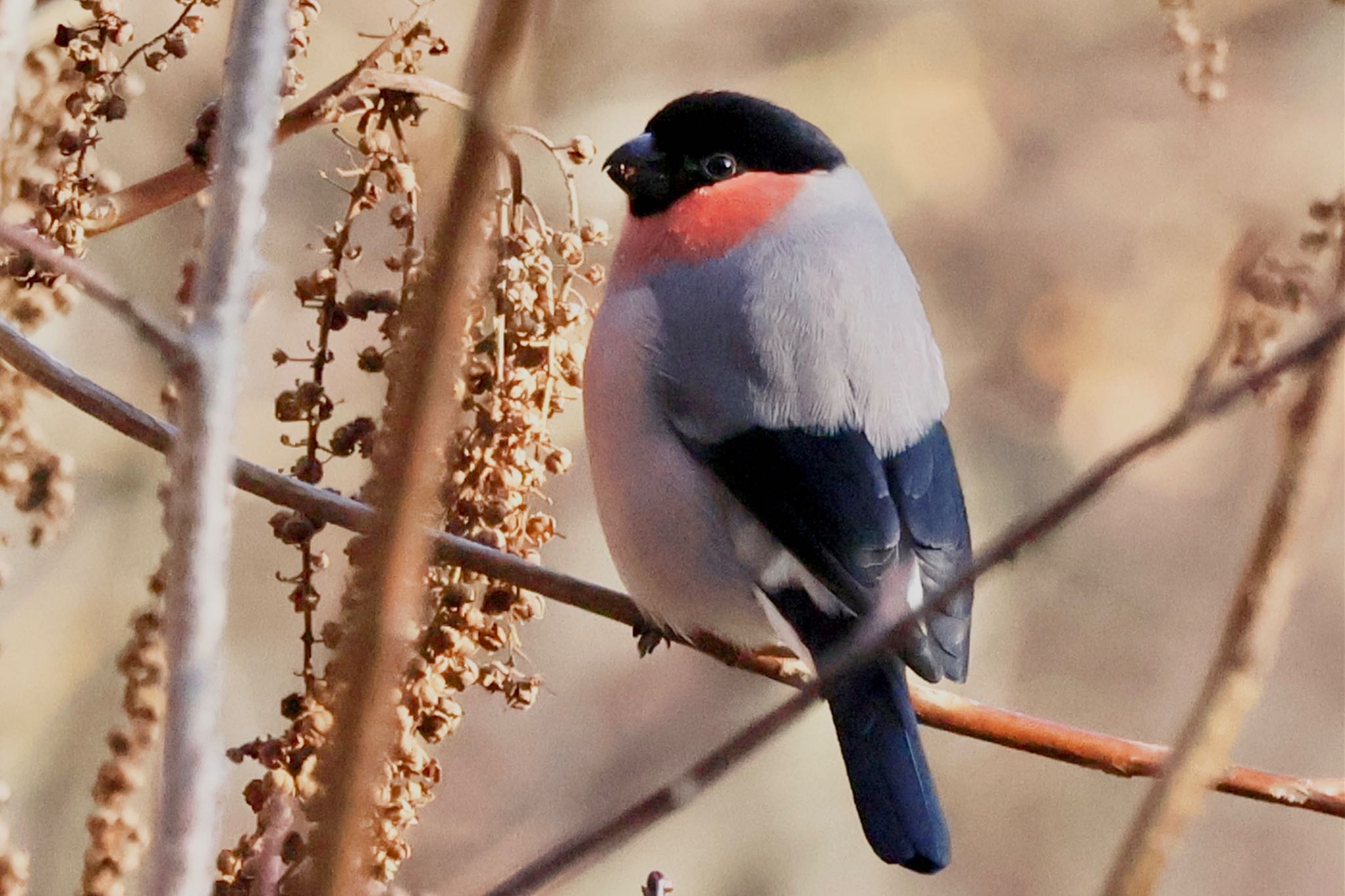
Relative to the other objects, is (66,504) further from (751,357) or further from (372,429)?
(751,357)

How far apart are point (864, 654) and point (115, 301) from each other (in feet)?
1.39

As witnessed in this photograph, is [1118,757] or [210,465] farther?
[1118,757]

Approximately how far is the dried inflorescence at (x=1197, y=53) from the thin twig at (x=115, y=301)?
3.17ft

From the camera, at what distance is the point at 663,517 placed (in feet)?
6.24

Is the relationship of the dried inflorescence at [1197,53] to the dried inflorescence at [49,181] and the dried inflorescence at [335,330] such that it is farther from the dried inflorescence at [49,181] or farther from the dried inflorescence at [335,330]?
the dried inflorescence at [49,181]

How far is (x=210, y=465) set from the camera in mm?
750

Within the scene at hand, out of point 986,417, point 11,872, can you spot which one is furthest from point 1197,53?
point 986,417

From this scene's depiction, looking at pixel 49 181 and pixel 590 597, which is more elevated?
pixel 49 181

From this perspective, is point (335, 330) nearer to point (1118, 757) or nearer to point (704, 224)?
point (704, 224)

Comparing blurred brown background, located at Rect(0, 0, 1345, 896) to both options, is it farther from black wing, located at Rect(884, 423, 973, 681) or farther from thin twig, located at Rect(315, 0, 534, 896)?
thin twig, located at Rect(315, 0, 534, 896)

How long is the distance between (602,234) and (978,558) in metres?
1.09

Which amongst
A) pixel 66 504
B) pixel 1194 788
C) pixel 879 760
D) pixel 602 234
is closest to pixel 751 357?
pixel 602 234

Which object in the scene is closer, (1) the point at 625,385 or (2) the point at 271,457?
(1) the point at 625,385

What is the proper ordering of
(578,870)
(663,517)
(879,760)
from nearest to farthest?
(578,870) → (879,760) → (663,517)
